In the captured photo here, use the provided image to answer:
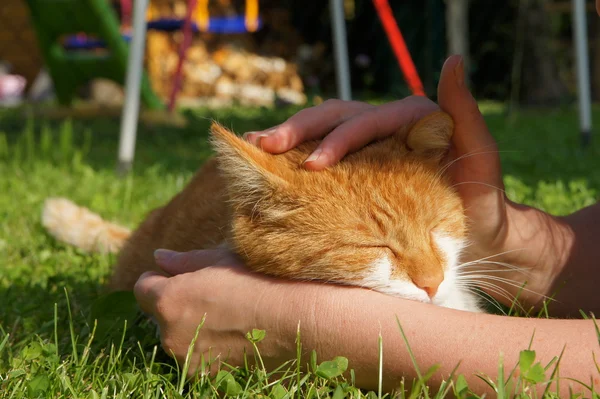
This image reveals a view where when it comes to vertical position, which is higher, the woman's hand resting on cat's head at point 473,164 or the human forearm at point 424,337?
the woman's hand resting on cat's head at point 473,164

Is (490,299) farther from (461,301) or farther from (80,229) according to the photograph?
(80,229)

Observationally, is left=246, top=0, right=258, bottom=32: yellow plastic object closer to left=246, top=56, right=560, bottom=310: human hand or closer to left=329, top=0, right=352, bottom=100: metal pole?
left=329, top=0, right=352, bottom=100: metal pole

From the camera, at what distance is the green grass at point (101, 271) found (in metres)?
1.41

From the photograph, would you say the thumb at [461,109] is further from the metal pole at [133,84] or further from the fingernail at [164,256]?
the metal pole at [133,84]

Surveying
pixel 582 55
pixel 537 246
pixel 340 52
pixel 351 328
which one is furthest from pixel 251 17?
pixel 351 328

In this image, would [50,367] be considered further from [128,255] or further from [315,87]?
[315,87]

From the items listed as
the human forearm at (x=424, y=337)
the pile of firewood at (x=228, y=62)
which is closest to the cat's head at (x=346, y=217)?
the human forearm at (x=424, y=337)

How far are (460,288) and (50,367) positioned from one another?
1017mm

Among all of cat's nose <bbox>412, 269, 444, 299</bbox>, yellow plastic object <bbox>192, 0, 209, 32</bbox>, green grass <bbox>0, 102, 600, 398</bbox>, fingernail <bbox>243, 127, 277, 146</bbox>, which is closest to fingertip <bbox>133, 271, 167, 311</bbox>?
green grass <bbox>0, 102, 600, 398</bbox>

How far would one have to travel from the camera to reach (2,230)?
2920 millimetres

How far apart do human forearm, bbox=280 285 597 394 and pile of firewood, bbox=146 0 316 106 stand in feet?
31.2

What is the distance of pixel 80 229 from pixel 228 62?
357 inches

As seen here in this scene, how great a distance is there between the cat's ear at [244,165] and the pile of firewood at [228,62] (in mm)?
9297

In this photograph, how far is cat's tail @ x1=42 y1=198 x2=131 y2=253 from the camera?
2727 mm
